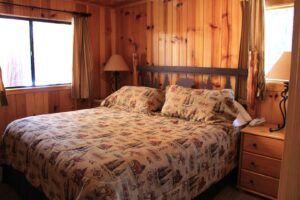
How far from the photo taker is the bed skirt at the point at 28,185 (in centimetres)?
204

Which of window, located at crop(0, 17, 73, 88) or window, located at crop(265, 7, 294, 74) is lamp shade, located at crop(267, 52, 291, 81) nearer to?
window, located at crop(265, 7, 294, 74)

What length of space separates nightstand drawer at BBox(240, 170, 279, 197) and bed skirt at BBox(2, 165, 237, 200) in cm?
17

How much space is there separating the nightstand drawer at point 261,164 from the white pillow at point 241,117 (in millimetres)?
324

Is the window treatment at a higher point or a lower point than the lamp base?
higher

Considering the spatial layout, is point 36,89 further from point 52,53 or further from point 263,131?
point 263,131

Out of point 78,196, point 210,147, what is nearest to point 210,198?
point 210,147

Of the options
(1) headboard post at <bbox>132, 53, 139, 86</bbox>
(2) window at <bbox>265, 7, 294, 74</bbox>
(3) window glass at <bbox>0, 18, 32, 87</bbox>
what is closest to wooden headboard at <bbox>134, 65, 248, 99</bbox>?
(1) headboard post at <bbox>132, 53, 139, 86</bbox>

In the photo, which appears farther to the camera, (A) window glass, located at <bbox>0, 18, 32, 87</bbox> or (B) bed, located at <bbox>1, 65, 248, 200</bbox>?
(A) window glass, located at <bbox>0, 18, 32, 87</bbox>

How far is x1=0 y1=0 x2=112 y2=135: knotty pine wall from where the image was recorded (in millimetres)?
3229

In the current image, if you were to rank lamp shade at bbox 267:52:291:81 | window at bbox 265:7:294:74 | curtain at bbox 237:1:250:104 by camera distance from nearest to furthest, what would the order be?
lamp shade at bbox 267:52:291:81, window at bbox 265:7:294:74, curtain at bbox 237:1:250:104

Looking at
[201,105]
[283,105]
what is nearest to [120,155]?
[201,105]

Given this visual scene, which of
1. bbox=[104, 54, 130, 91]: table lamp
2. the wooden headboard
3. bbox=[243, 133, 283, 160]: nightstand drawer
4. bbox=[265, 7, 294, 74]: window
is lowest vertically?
bbox=[243, 133, 283, 160]: nightstand drawer

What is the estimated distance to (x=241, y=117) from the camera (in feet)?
8.61

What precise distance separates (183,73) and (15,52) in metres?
2.30
